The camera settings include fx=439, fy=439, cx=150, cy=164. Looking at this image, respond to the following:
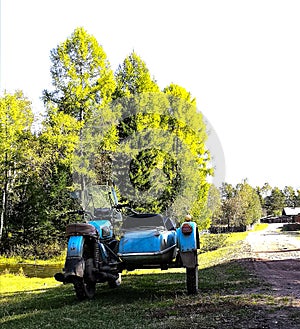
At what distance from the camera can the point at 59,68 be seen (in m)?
26.2

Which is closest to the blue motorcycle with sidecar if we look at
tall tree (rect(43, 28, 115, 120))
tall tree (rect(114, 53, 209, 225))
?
tall tree (rect(114, 53, 209, 225))

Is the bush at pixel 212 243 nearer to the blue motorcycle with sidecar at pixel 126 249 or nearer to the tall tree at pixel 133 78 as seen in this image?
the tall tree at pixel 133 78

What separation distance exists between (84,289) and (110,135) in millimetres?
17556

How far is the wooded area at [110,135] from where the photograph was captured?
25.3m

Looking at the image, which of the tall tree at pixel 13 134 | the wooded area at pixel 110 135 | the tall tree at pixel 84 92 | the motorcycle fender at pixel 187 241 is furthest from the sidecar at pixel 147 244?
the tall tree at pixel 13 134

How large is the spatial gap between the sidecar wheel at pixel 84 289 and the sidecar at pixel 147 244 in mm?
857

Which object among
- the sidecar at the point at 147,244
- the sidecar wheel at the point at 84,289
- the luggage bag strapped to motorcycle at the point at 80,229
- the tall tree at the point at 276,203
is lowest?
the sidecar wheel at the point at 84,289

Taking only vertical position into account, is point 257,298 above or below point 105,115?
below

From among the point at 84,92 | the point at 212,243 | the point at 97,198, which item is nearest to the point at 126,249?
the point at 97,198

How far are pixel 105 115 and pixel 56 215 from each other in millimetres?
8091

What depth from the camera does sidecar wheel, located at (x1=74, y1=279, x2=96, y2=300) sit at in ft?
26.8

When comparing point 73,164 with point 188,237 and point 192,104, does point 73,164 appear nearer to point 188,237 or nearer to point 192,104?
→ point 192,104

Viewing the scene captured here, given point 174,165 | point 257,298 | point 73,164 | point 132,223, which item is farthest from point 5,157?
point 257,298

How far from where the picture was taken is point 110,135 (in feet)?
83.1
